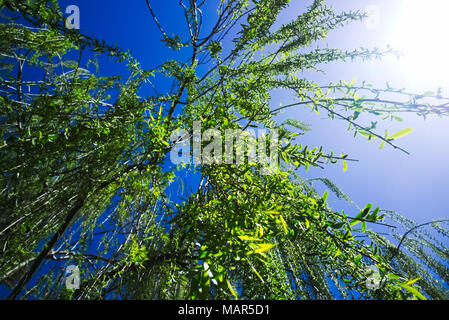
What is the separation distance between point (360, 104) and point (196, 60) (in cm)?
133

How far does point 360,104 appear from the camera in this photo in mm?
627

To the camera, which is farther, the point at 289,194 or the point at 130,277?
the point at 130,277

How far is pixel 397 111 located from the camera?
0.60 meters

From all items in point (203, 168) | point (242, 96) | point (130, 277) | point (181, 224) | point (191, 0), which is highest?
point (191, 0)

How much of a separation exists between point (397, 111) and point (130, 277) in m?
1.92

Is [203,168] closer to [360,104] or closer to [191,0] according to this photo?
[360,104]
